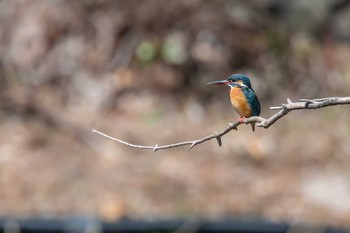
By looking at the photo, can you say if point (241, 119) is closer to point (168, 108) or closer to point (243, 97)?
point (243, 97)

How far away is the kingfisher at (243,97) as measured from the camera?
209cm

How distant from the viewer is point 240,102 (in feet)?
6.88

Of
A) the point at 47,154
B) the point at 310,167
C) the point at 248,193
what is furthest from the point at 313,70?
the point at 47,154

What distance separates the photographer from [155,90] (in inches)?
406

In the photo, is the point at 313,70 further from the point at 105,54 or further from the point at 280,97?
the point at 105,54

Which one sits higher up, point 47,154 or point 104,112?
point 104,112

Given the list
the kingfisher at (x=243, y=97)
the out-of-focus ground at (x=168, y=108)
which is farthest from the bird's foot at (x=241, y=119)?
the out-of-focus ground at (x=168, y=108)

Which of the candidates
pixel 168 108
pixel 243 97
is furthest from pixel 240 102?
pixel 168 108

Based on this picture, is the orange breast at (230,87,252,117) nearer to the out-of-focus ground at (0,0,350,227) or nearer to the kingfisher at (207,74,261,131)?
the kingfisher at (207,74,261,131)

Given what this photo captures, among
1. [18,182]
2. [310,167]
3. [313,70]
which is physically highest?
[313,70]

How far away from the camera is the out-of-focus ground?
27.9 feet

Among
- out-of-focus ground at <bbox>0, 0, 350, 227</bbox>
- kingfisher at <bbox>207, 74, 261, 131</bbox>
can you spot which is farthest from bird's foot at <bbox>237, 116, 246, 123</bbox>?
out-of-focus ground at <bbox>0, 0, 350, 227</bbox>

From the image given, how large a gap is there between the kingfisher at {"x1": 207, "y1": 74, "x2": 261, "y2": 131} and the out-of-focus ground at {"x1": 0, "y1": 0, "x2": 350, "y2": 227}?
19.8ft

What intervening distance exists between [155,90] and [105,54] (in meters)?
0.93
